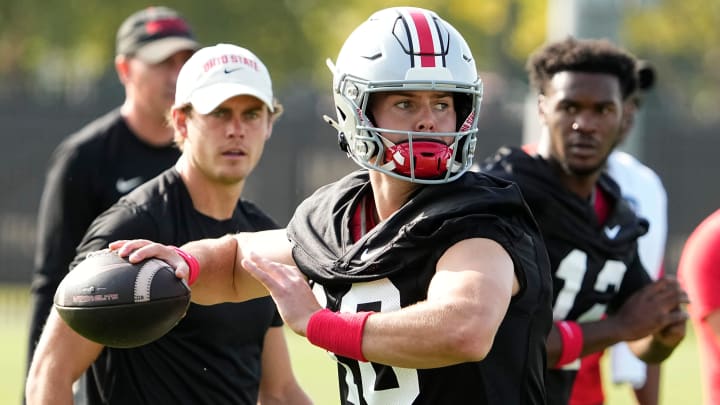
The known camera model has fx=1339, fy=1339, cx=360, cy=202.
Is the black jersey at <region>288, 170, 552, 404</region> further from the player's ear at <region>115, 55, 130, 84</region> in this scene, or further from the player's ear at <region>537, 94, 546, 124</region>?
the player's ear at <region>115, 55, 130, 84</region>

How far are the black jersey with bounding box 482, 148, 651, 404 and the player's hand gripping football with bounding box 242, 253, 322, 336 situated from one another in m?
1.99

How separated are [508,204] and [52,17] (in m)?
16.0

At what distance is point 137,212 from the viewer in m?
4.95

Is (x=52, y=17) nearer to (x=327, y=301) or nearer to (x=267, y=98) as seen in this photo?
(x=267, y=98)

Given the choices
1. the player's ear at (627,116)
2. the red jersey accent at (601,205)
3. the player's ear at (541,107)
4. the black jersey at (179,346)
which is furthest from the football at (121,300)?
the player's ear at (627,116)

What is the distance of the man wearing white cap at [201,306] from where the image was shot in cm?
486

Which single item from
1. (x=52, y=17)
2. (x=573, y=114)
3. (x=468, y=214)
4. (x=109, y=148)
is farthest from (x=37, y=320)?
(x=52, y=17)

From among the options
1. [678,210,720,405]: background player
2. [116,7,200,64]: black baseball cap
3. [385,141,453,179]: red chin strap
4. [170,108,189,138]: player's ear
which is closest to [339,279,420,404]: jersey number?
[385,141,453,179]: red chin strap

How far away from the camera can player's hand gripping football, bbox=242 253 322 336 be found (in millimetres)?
3738

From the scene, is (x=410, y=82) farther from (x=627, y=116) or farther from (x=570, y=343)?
(x=627, y=116)

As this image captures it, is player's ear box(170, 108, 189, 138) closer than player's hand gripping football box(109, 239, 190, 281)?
No

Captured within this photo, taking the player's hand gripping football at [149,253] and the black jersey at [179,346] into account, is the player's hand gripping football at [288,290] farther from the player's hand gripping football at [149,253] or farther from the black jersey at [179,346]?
the black jersey at [179,346]

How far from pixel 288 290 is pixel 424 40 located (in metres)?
0.83

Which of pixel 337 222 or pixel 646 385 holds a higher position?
→ pixel 337 222
